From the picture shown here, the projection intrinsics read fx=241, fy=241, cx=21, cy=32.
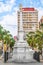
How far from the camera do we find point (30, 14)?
45375 millimetres

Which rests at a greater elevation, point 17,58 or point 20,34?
point 20,34

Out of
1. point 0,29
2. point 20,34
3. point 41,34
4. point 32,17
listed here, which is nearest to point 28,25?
point 32,17

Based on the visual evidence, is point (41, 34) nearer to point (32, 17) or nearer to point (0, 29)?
point (0, 29)

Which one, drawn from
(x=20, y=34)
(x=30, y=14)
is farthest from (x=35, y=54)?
(x=30, y=14)

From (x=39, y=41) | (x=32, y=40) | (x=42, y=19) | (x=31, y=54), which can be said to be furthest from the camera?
(x=42, y=19)

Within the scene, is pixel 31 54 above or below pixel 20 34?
below

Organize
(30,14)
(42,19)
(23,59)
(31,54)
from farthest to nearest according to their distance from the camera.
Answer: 1. (42,19)
2. (30,14)
3. (31,54)
4. (23,59)

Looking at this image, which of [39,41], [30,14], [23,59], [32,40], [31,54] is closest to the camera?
[23,59]

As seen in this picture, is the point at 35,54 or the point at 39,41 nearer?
the point at 35,54

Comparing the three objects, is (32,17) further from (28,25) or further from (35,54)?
(35,54)

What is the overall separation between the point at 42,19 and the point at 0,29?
54.7ft

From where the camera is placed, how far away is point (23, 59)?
20641 millimetres

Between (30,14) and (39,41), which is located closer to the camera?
(39,41)

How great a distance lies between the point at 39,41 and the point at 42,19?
20197mm
